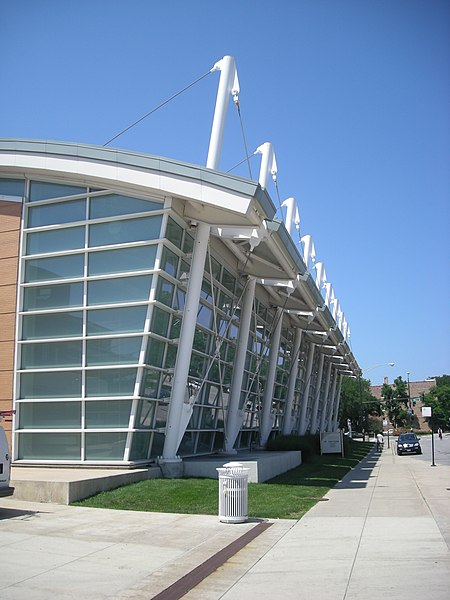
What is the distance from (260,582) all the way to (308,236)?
28.9m

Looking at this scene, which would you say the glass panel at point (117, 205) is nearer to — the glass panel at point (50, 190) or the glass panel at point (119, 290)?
the glass panel at point (50, 190)

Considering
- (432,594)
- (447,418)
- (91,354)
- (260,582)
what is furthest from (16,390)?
(447,418)

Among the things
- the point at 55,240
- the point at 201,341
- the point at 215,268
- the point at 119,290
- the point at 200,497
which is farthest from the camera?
the point at 215,268

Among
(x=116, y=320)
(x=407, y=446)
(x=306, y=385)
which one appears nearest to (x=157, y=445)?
(x=116, y=320)

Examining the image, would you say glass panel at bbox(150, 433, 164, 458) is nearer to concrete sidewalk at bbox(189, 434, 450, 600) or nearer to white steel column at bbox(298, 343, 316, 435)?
concrete sidewalk at bbox(189, 434, 450, 600)

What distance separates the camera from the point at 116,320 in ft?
63.0

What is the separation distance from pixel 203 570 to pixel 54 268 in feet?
45.1

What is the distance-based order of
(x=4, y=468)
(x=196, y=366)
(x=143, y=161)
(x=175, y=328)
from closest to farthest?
(x=4, y=468)
(x=143, y=161)
(x=175, y=328)
(x=196, y=366)

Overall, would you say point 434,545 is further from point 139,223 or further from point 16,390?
point 16,390

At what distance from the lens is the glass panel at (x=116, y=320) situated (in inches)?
743

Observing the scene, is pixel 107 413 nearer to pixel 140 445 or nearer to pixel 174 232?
pixel 140 445

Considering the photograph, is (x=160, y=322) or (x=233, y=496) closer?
(x=233, y=496)

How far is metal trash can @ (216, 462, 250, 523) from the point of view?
1243 cm

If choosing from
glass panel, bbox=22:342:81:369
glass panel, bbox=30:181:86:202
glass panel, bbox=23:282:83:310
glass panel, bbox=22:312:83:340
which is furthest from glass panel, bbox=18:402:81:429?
glass panel, bbox=30:181:86:202
